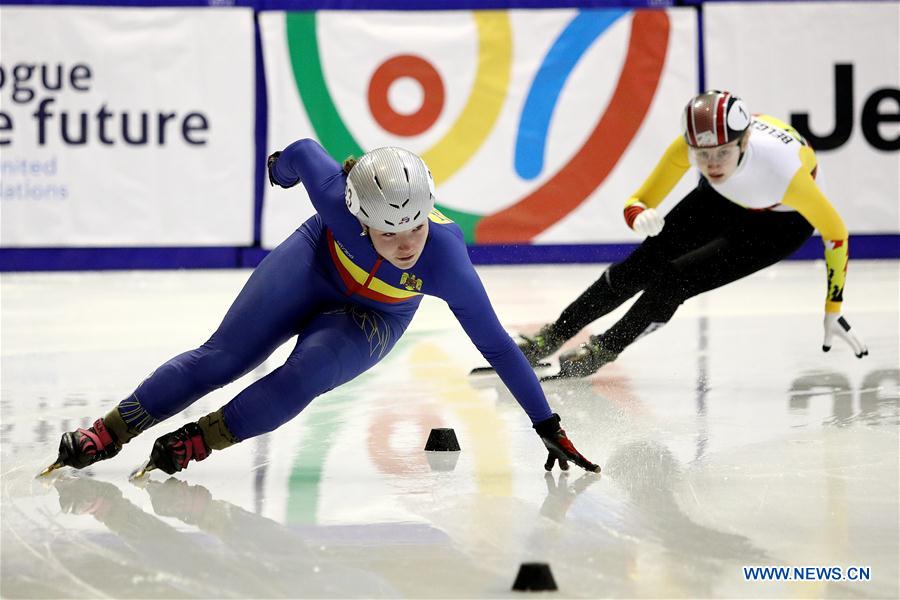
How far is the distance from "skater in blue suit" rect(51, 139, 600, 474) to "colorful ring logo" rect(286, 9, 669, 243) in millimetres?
6001

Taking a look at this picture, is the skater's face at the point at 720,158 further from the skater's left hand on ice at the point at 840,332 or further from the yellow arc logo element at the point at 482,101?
the yellow arc logo element at the point at 482,101

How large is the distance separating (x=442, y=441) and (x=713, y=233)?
1.92 metres

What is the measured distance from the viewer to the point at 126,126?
9.32m

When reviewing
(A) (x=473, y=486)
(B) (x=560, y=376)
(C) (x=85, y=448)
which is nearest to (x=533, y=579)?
(A) (x=473, y=486)

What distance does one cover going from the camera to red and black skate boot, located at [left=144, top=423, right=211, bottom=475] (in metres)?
3.14

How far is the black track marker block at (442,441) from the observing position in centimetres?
361

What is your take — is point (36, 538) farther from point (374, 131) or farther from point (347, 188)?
point (374, 131)

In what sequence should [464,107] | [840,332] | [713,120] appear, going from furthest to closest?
1. [464,107]
2. [840,332]
3. [713,120]

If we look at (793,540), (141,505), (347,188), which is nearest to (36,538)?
(141,505)

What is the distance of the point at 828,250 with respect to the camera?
480 cm

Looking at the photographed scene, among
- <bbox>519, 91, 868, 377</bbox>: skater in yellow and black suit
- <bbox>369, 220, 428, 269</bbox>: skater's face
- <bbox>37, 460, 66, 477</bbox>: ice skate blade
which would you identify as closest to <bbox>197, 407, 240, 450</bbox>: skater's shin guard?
<bbox>37, 460, 66, 477</bbox>: ice skate blade

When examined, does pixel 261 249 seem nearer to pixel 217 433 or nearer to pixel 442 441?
pixel 442 441

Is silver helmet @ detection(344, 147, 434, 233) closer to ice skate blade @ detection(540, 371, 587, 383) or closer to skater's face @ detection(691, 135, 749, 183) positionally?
skater's face @ detection(691, 135, 749, 183)

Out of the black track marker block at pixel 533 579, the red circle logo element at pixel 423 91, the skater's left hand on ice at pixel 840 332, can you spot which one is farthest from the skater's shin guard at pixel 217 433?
the red circle logo element at pixel 423 91
